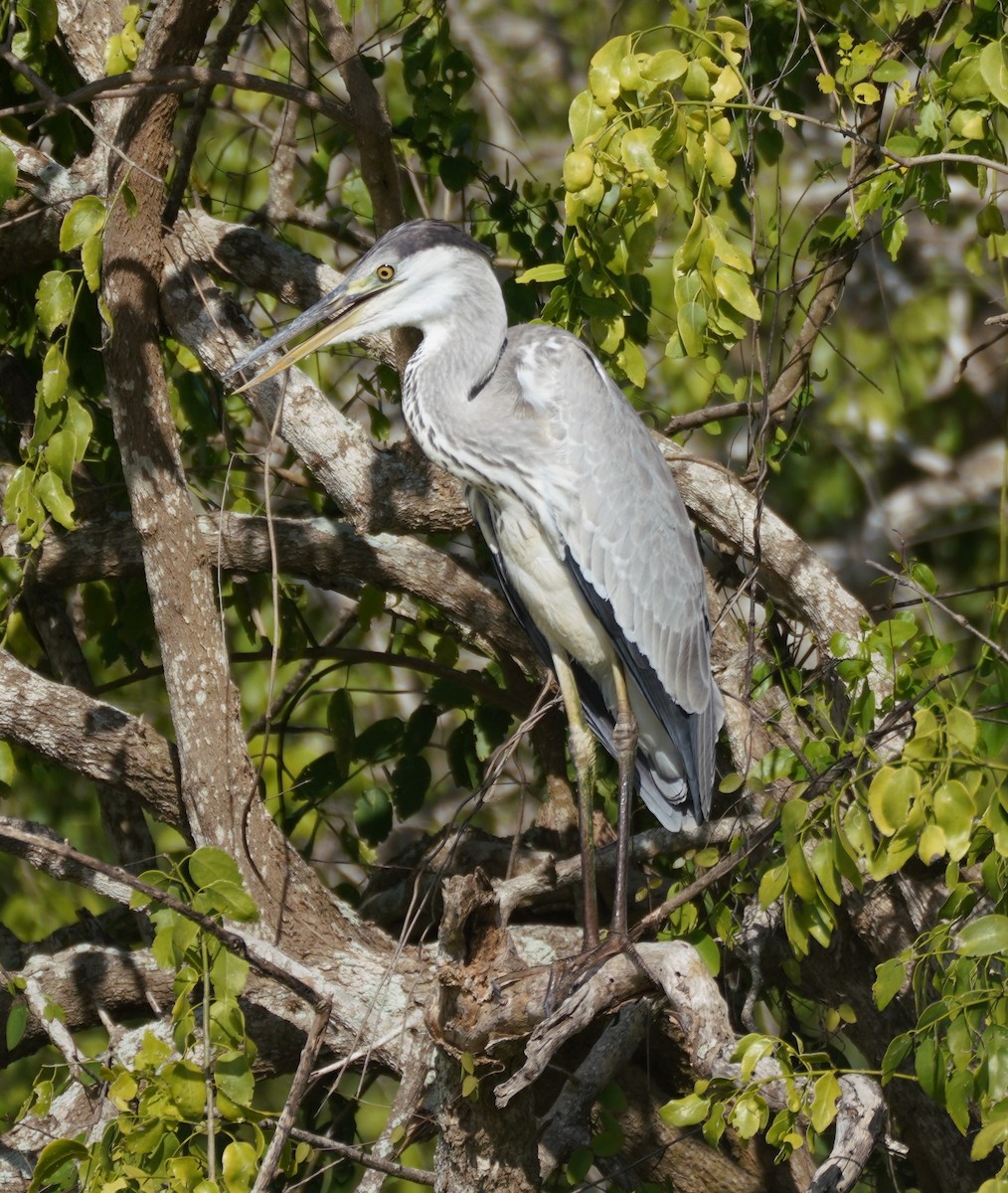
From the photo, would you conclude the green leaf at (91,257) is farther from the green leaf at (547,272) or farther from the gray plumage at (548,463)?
the green leaf at (547,272)

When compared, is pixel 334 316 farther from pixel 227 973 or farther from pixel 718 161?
pixel 227 973

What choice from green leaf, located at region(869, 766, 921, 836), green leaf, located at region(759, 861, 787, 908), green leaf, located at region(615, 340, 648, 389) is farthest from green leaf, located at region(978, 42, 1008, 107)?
green leaf, located at region(759, 861, 787, 908)

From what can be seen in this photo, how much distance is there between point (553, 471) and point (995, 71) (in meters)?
1.13

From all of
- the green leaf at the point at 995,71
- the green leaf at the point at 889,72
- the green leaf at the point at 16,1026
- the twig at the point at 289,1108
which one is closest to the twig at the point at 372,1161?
the twig at the point at 289,1108

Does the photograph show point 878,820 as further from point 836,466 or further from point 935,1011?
point 836,466

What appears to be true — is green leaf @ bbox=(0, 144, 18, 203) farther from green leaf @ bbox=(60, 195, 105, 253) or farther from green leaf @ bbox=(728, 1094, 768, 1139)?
green leaf @ bbox=(728, 1094, 768, 1139)

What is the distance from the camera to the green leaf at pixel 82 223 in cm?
242

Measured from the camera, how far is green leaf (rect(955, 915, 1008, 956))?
6.21 feet

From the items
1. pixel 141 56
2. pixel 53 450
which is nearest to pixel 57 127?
pixel 141 56

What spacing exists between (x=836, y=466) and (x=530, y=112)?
162 cm

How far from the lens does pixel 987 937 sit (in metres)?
1.90

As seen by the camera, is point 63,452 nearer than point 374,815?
Yes

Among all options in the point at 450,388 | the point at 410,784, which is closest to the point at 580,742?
the point at 410,784

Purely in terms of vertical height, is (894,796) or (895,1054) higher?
(894,796)
